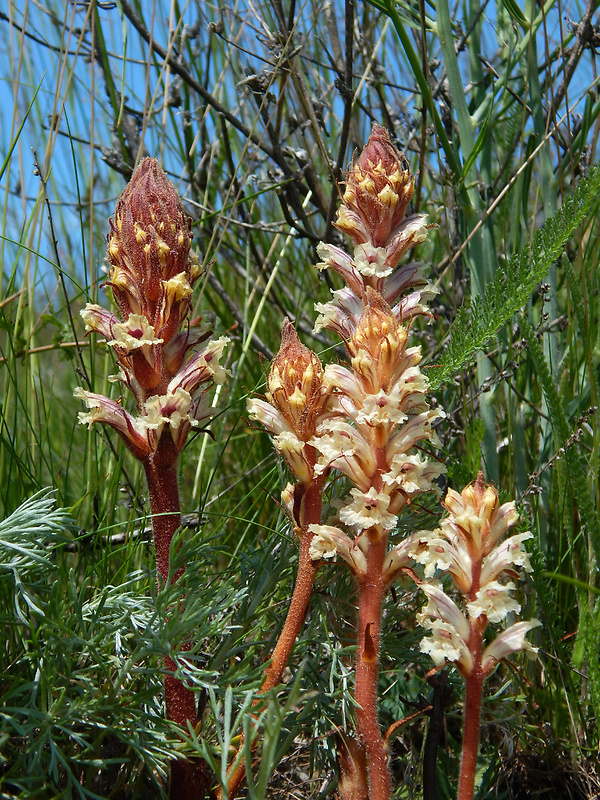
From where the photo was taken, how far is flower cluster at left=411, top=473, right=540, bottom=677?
94 centimetres

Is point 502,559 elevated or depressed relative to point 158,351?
depressed

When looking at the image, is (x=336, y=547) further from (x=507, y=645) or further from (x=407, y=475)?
(x=507, y=645)

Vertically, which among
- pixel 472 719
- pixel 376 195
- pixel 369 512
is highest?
pixel 376 195

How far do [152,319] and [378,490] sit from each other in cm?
44

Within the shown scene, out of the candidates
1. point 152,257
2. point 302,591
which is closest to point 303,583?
point 302,591

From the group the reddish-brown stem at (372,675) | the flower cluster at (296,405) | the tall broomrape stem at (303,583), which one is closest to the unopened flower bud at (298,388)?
the flower cluster at (296,405)

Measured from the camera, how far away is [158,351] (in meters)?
1.12

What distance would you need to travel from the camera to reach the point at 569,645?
1.55 metres

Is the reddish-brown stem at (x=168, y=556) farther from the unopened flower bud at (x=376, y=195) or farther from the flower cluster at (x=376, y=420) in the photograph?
the unopened flower bud at (x=376, y=195)

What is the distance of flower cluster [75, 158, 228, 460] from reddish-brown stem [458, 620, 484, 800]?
52 cm

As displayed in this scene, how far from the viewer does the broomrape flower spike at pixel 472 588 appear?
0.95 metres

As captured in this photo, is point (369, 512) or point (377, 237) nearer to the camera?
point (369, 512)

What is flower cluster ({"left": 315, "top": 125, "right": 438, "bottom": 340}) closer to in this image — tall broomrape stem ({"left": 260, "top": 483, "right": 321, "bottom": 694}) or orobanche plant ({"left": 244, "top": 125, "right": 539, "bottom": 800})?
orobanche plant ({"left": 244, "top": 125, "right": 539, "bottom": 800})

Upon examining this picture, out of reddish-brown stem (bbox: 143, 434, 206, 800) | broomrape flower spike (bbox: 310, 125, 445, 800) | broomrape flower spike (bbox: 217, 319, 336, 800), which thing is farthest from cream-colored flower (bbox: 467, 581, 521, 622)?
reddish-brown stem (bbox: 143, 434, 206, 800)
